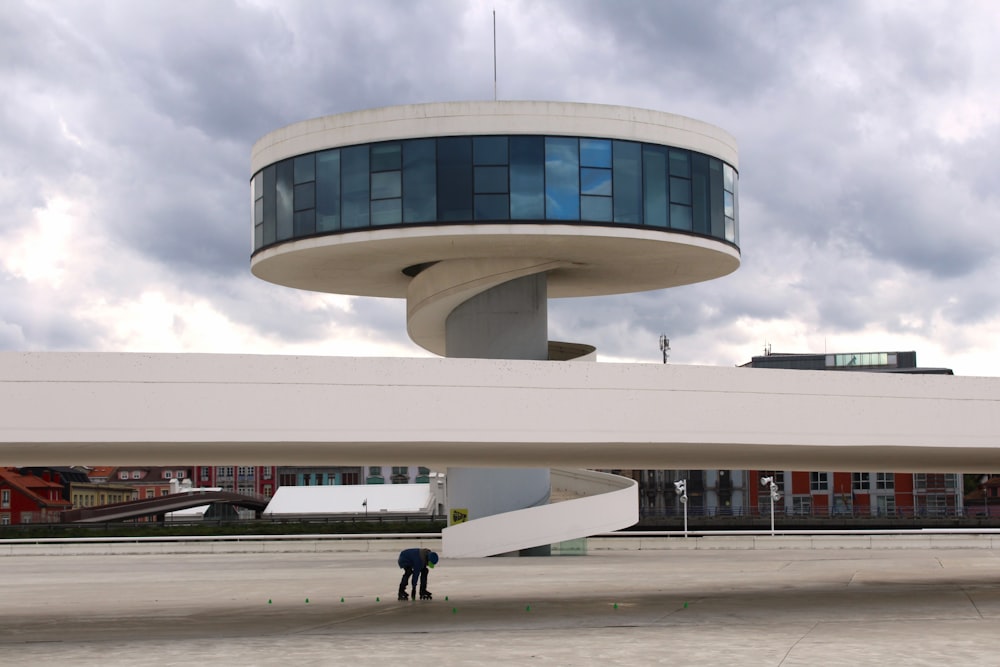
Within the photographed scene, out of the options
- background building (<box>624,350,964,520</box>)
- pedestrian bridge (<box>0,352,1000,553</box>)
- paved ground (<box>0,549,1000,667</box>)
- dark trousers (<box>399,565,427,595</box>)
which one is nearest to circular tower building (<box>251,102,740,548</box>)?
paved ground (<box>0,549,1000,667</box>)

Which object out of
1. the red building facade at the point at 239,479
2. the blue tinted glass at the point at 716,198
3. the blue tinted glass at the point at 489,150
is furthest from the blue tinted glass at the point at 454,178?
the red building facade at the point at 239,479

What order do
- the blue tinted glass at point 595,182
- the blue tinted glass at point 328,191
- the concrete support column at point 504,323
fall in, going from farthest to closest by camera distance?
the concrete support column at point 504,323
the blue tinted glass at point 328,191
the blue tinted glass at point 595,182

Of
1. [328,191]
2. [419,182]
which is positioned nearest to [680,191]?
[419,182]

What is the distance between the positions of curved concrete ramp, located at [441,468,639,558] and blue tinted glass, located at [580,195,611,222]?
10.1 metres

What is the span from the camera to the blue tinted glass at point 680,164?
38.2 metres

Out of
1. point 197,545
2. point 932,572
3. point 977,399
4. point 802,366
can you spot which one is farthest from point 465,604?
point 802,366

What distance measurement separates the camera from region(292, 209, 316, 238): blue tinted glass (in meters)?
38.3

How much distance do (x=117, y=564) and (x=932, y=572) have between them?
32454mm

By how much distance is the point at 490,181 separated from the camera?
36844 millimetres

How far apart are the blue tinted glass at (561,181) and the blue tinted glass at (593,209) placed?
0.49 ft

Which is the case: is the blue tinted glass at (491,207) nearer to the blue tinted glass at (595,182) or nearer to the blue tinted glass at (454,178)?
the blue tinted glass at (454,178)

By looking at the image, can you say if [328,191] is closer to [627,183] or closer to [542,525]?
[627,183]

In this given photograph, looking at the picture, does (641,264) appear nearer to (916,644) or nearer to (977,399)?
(977,399)

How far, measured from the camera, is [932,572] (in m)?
41.7
